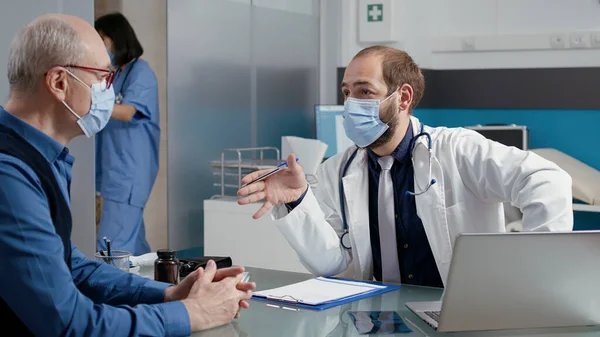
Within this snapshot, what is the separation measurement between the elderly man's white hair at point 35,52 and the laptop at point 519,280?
0.81 meters

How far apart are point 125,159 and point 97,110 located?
2466mm

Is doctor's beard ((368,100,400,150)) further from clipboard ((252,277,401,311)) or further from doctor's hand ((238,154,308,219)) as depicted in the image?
clipboard ((252,277,401,311))

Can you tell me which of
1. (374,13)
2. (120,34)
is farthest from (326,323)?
(374,13)

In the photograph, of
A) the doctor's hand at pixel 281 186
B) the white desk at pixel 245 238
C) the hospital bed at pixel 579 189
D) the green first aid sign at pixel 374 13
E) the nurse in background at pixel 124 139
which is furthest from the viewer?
the green first aid sign at pixel 374 13

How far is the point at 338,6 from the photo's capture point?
18.1 feet

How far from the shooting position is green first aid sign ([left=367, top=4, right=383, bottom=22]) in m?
5.37

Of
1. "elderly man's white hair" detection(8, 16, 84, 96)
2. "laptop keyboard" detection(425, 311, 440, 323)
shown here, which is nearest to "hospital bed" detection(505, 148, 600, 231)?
"laptop keyboard" detection(425, 311, 440, 323)

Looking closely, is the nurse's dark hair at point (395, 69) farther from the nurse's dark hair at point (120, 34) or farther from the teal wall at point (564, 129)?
the teal wall at point (564, 129)

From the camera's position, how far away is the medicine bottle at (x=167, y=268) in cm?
186

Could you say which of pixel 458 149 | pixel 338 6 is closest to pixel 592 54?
pixel 338 6

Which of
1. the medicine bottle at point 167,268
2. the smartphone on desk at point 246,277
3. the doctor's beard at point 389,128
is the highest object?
→ the doctor's beard at point 389,128

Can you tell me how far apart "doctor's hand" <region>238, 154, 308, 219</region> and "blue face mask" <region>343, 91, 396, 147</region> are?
218 millimetres

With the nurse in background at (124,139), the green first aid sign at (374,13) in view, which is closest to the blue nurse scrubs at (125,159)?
the nurse in background at (124,139)

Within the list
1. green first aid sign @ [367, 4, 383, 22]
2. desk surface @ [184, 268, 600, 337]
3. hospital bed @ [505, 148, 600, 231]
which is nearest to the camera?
desk surface @ [184, 268, 600, 337]
